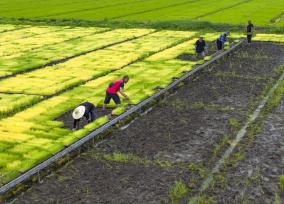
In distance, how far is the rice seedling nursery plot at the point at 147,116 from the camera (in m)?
10.2

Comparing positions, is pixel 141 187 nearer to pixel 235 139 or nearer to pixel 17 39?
pixel 235 139

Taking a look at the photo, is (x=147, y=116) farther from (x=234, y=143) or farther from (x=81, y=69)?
(x=81, y=69)

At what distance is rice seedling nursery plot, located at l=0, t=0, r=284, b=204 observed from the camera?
10250 mm

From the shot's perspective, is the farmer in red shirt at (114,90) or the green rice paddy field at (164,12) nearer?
the farmer in red shirt at (114,90)

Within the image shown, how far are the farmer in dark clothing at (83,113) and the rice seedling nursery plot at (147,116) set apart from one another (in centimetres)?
31

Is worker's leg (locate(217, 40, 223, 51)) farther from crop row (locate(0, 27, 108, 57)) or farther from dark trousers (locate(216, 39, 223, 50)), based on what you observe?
crop row (locate(0, 27, 108, 57))

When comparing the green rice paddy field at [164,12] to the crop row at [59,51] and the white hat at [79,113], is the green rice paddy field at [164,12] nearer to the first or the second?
the crop row at [59,51]

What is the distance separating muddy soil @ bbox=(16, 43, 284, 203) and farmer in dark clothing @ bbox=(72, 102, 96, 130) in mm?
1003

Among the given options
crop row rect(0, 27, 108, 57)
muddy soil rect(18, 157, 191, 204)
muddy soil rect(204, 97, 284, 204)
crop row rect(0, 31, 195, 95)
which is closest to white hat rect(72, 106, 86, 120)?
muddy soil rect(18, 157, 191, 204)

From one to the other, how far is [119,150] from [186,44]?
19138mm

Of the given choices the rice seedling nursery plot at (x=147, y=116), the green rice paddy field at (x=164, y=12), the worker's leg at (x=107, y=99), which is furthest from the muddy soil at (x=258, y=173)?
the green rice paddy field at (x=164, y=12)

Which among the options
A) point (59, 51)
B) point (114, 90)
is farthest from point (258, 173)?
point (59, 51)

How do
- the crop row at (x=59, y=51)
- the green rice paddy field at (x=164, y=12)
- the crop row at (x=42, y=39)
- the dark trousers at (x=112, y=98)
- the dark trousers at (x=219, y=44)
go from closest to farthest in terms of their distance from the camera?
the dark trousers at (x=112, y=98)
the crop row at (x=59, y=51)
the dark trousers at (x=219, y=44)
the crop row at (x=42, y=39)
the green rice paddy field at (x=164, y=12)

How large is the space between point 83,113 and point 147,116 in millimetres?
2992
